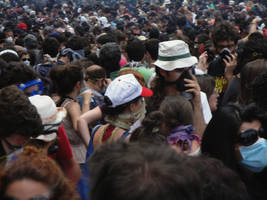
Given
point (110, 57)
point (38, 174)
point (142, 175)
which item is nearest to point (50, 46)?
point (110, 57)

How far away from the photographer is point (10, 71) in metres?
2.96

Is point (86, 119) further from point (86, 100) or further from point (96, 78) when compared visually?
point (96, 78)

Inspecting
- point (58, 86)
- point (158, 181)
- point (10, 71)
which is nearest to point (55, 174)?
point (158, 181)

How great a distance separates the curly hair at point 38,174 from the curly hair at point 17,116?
29 centimetres

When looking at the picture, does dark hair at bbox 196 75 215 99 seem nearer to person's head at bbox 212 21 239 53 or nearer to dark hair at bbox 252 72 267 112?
dark hair at bbox 252 72 267 112

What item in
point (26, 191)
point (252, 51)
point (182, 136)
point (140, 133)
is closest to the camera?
point (26, 191)

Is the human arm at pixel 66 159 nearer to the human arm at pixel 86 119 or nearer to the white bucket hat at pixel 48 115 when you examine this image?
the white bucket hat at pixel 48 115

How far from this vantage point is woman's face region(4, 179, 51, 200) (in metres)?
1.33

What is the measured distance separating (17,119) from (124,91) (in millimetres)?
852

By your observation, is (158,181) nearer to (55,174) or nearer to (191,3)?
(55,174)

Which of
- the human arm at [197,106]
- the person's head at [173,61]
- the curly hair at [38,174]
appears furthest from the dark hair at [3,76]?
the human arm at [197,106]

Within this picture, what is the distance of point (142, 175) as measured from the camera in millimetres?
920

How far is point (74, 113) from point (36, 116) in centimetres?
85

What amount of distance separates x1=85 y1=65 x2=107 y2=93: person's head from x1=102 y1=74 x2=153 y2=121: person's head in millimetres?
1074
